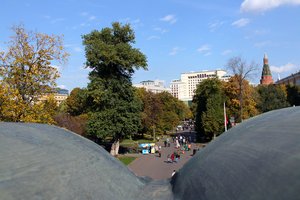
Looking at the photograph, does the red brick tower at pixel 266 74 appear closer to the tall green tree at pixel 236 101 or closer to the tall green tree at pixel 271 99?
the tall green tree at pixel 271 99

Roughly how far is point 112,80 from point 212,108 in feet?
66.0

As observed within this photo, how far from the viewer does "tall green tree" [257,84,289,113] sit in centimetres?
6388

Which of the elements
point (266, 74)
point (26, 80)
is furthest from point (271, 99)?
point (266, 74)

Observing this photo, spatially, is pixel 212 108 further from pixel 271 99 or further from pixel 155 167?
pixel 155 167

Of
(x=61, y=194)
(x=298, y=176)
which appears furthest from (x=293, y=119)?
(x=61, y=194)

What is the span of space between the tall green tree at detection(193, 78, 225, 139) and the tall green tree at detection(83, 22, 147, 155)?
54.5ft

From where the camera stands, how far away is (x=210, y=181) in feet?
6.53

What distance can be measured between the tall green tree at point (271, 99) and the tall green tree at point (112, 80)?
1351 inches

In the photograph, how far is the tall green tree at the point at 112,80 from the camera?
3462 cm

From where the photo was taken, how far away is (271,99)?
212 ft

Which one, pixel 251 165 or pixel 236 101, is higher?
pixel 236 101

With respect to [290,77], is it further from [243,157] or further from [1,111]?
[243,157]

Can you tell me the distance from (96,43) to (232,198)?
34.0m

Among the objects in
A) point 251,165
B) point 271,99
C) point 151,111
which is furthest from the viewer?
point 271,99
